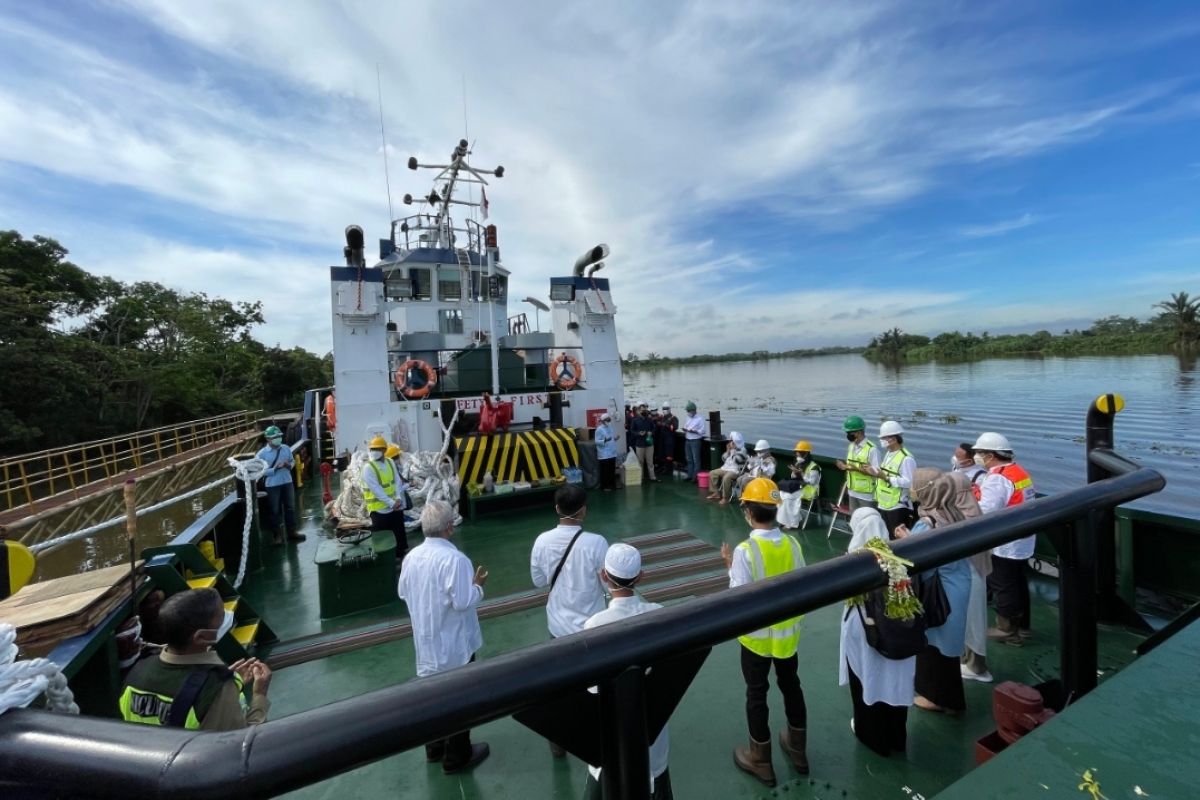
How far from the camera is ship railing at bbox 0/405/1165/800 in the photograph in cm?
57

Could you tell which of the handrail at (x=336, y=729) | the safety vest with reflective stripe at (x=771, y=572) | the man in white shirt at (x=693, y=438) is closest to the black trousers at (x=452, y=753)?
the safety vest with reflective stripe at (x=771, y=572)

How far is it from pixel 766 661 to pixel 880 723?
67 centimetres

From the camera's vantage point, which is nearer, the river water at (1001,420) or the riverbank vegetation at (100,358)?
the river water at (1001,420)

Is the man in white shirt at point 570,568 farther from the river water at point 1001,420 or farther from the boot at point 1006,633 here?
the river water at point 1001,420

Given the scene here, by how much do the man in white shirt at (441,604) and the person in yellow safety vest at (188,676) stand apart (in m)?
1.10

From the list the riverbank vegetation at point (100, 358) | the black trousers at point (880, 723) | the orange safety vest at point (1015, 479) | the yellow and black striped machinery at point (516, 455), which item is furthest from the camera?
the riverbank vegetation at point (100, 358)

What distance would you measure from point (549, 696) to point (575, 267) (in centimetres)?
988

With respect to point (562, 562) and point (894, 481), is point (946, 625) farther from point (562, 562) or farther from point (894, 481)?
point (894, 481)

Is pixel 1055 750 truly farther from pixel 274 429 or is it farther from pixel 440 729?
pixel 274 429

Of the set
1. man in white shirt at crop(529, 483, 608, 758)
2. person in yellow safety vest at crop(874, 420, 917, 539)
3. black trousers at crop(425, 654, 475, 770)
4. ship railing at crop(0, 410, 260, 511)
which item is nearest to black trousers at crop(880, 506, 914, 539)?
person in yellow safety vest at crop(874, 420, 917, 539)

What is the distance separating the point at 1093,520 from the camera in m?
1.44

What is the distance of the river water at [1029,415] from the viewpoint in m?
14.7

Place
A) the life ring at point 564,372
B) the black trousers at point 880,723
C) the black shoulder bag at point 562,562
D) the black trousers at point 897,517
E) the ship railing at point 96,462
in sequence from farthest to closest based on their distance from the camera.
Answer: the ship railing at point 96,462, the life ring at point 564,372, the black trousers at point 897,517, the black shoulder bag at point 562,562, the black trousers at point 880,723

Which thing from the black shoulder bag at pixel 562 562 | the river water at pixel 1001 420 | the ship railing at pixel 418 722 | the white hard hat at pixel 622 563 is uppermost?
the ship railing at pixel 418 722
